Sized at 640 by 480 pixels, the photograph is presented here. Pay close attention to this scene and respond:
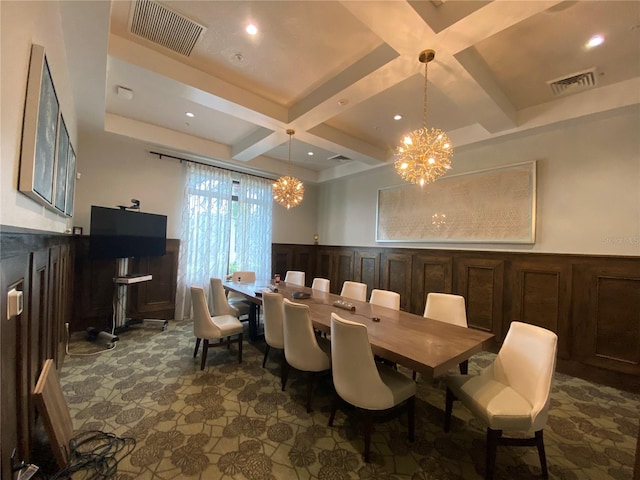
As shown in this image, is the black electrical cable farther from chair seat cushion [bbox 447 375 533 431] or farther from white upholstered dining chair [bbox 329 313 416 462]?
chair seat cushion [bbox 447 375 533 431]

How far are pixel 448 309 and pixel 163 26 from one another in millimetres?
3656

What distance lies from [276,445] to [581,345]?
11.7ft

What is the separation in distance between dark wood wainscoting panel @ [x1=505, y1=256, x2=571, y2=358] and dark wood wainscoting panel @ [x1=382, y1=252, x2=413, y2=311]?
60.7 inches

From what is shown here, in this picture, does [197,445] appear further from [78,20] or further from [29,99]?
[78,20]

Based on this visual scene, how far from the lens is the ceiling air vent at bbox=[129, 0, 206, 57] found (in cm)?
201

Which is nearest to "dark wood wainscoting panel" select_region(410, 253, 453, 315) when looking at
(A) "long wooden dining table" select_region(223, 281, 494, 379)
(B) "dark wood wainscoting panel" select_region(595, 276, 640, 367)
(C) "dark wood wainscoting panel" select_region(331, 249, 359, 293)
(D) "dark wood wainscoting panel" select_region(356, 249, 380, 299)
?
(D) "dark wood wainscoting panel" select_region(356, 249, 380, 299)

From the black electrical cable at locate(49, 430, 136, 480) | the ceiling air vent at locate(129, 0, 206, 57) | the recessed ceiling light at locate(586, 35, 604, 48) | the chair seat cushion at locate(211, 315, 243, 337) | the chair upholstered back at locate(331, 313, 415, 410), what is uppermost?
the recessed ceiling light at locate(586, 35, 604, 48)

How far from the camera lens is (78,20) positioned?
5.92ft

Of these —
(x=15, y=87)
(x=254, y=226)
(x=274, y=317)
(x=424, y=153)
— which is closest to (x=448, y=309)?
(x=424, y=153)

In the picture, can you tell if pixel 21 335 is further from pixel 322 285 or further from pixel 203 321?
pixel 322 285

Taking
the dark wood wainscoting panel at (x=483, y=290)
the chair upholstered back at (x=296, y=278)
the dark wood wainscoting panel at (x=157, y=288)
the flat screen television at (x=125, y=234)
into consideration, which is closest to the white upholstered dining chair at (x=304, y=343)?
the chair upholstered back at (x=296, y=278)

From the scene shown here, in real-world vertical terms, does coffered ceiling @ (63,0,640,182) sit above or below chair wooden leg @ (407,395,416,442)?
above

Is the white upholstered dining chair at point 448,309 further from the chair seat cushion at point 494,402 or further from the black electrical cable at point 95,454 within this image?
the black electrical cable at point 95,454

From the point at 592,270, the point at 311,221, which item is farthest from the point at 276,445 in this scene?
the point at 311,221
